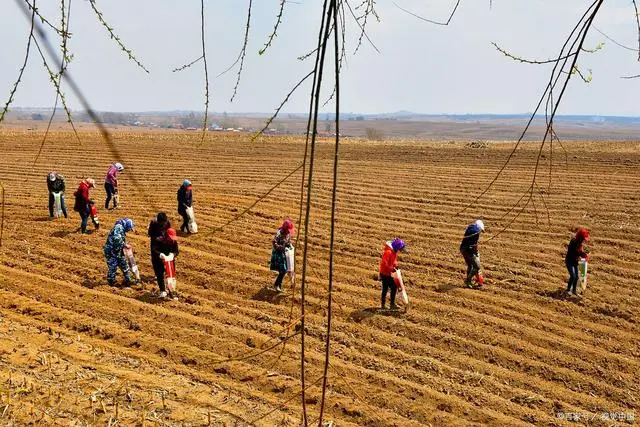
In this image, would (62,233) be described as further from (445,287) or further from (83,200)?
(445,287)

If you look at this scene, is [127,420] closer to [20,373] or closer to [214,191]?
[20,373]

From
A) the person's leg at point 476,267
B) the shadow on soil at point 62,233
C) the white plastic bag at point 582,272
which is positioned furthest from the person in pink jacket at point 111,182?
the white plastic bag at point 582,272

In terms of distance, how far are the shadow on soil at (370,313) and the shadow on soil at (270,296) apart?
114 centimetres

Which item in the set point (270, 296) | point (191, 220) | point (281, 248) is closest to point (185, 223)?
point (191, 220)

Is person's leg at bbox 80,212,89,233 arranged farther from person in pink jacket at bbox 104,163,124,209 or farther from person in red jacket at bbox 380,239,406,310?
person in red jacket at bbox 380,239,406,310

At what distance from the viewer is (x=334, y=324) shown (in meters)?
8.01

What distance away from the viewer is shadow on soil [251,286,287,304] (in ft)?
28.6

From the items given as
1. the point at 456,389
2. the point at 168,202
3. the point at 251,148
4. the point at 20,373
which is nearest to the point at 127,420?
the point at 20,373

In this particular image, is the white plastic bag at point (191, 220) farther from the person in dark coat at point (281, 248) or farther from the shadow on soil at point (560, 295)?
the shadow on soil at point (560, 295)

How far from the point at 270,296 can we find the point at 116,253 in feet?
7.90

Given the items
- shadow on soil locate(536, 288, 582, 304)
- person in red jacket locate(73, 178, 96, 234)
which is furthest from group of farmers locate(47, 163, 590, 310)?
person in red jacket locate(73, 178, 96, 234)

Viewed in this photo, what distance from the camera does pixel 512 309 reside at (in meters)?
8.74

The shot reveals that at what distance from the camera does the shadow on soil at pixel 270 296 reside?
8721 millimetres

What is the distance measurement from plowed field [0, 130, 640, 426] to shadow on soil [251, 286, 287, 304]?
1.3 inches
